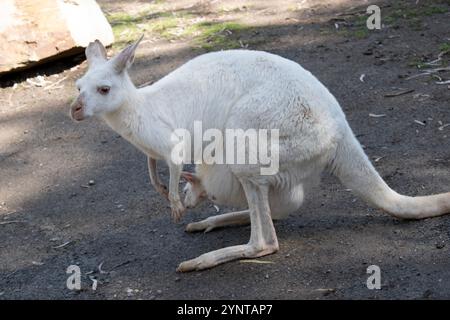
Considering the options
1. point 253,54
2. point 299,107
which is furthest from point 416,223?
point 253,54

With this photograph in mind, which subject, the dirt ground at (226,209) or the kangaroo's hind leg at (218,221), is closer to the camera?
the dirt ground at (226,209)

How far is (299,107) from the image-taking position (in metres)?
3.28

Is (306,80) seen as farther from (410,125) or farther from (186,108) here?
(410,125)

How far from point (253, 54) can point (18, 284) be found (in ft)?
4.70

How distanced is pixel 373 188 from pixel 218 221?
2.57 feet

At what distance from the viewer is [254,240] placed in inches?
133

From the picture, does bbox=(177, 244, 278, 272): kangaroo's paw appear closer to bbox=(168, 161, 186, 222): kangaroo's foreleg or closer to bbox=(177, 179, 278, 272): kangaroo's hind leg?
bbox=(177, 179, 278, 272): kangaroo's hind leg

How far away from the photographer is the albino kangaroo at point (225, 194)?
133 inches

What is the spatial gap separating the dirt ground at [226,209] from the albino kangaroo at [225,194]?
8 cm

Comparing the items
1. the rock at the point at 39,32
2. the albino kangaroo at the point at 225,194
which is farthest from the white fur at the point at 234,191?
the rock at the point at 39,32

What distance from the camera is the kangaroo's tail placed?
3352mm

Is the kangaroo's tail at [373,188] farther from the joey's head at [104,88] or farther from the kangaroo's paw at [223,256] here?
the joey's head at [104,88]

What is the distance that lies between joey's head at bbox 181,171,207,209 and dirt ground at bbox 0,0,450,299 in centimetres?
17

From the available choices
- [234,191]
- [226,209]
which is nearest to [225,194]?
[234,191]
